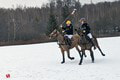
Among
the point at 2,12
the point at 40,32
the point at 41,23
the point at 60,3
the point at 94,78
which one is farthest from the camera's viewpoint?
the point at 60,3

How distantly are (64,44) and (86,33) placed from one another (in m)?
1.33

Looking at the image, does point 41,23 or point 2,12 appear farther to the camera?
point 2,12

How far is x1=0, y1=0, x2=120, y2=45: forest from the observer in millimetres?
61978

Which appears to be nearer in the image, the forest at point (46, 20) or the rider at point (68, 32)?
the rider at point (68, 32)

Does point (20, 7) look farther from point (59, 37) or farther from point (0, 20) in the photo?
point (59, 37)

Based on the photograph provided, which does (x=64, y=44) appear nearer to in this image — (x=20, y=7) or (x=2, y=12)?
(x=2, y=12)

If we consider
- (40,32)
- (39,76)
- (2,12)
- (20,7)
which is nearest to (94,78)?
(39,76)

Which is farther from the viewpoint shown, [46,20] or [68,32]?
[46,20]

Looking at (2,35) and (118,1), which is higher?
(118,1)

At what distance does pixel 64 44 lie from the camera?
1462 cm

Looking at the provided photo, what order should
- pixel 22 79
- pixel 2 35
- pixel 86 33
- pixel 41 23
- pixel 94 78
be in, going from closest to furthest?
pixel 94 78 → pixel 22 79 → pixel 86 33 → pixel 2 35 → pixel 41 23

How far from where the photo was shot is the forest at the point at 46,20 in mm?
61978

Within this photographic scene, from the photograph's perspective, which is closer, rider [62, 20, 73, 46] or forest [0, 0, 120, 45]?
rider [62, 20, 73, 46]

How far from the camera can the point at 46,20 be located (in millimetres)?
86562
